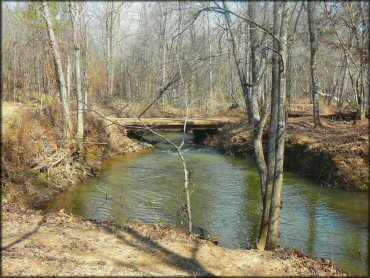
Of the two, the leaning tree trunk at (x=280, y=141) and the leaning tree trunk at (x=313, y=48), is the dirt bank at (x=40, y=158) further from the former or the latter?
the leaning tree trunk at (x=313, y=48)

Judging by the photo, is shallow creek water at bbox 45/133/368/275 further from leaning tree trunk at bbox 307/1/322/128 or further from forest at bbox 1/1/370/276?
leaning tree trunk at bbox 307/1/322/128

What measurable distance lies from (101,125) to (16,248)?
12378mm

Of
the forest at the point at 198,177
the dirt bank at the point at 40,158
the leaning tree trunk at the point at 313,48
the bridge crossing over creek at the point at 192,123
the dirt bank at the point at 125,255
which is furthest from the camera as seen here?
the bridge crossing over creek at the point at 192,123

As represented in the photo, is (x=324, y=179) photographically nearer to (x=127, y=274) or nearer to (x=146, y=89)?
(x=127, y=274)

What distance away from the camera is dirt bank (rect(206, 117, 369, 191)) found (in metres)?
12.2

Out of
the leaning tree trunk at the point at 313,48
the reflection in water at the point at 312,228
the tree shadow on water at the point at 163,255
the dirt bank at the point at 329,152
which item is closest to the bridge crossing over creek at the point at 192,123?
the dirt bank at the point at 329,152

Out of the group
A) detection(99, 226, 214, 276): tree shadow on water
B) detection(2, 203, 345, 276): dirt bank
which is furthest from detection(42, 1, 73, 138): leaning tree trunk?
detection(99, 226, 214, 276): tree shadow on water

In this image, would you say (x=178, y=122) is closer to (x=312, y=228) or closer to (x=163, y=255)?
(x=312, y=228)

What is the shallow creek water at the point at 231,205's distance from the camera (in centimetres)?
800

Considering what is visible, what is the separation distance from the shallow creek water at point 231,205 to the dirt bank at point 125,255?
136cm

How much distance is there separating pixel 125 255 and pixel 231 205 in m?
5.18

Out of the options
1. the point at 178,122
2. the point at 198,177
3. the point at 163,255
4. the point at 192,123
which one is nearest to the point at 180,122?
the point at 178,122

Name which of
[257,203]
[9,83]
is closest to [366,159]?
[257,203]

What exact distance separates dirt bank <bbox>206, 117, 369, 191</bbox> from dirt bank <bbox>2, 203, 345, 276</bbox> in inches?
265
